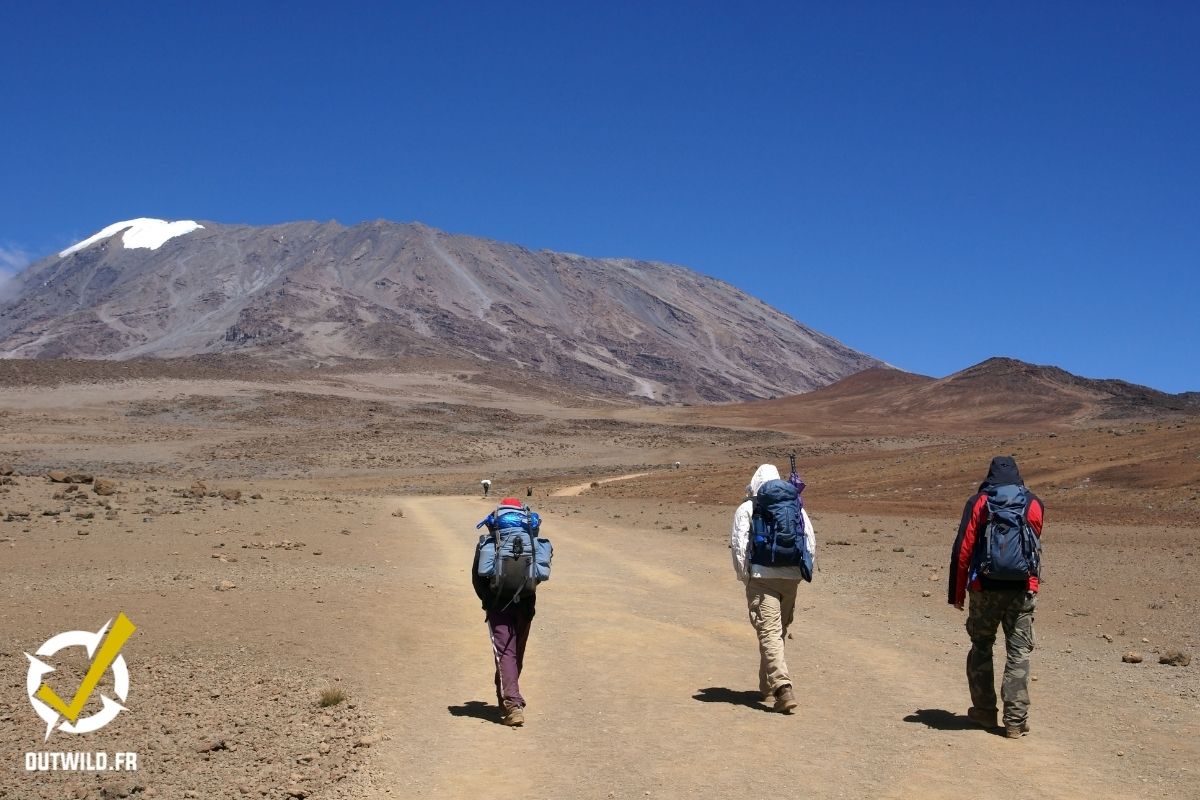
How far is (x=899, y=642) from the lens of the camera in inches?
439

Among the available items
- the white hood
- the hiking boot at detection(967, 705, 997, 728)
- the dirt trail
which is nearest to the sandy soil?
the dirt trail

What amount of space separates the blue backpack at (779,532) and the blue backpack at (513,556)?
1.62 meters

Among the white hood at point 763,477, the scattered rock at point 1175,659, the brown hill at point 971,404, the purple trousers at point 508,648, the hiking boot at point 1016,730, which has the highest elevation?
the brown hill at point 971,404

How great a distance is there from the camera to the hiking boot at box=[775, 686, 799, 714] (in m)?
7.71

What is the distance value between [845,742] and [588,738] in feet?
5.64

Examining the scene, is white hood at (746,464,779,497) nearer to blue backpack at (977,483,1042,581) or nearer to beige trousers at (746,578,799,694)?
beige trousers at (746,578,799,694)

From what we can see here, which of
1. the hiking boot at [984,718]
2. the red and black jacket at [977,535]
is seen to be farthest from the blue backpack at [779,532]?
the hiking boot at [984,718]

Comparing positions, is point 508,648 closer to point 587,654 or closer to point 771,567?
point 771,567

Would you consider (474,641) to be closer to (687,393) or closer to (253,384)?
(253,384)

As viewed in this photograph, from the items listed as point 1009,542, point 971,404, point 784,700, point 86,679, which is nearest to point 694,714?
point 784,700

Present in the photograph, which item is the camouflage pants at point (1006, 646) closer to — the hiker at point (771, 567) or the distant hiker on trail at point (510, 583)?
the hiker at point (771, 567)

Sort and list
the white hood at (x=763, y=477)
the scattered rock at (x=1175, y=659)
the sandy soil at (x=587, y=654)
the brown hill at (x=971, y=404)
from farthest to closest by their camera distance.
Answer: the brown hill at (x=971, y=404) < the scattered rock at (x=1175, y=659) < the white hood at (x=763, y=477) < the sandy soil at (x=587, y=654)

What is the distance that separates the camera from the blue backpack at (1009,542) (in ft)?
23.1

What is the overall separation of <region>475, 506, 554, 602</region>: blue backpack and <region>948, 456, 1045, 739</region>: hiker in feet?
9.53
